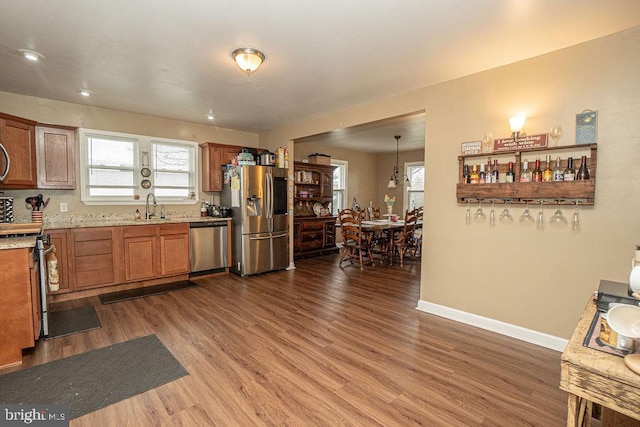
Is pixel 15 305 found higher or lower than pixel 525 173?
lower

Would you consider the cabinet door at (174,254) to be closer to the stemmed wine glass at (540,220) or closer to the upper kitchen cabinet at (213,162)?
the upper kitchen cabinet at (213,162)

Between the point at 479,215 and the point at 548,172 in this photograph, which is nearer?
the point at 548,172

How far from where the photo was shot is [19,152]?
3311 millimetres

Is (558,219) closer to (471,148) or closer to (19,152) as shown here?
(471,148)

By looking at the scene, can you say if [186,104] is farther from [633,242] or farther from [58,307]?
[633,242]

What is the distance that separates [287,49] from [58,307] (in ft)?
12.4

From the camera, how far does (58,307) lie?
11.4 ft

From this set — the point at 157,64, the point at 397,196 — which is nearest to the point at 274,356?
the point at 157,64

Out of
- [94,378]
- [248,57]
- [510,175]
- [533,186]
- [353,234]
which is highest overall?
[248,57]

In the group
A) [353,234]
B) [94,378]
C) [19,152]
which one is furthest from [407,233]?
[19,152]

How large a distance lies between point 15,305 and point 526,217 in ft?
13.8

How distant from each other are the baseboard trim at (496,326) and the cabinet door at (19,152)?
4.63 m

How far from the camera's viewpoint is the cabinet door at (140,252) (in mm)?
4074

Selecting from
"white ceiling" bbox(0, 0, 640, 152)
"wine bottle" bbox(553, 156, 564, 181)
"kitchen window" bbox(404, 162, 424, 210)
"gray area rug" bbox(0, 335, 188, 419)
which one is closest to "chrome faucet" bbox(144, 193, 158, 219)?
"white ceiling" bbox(0, 0, 640, 152)
